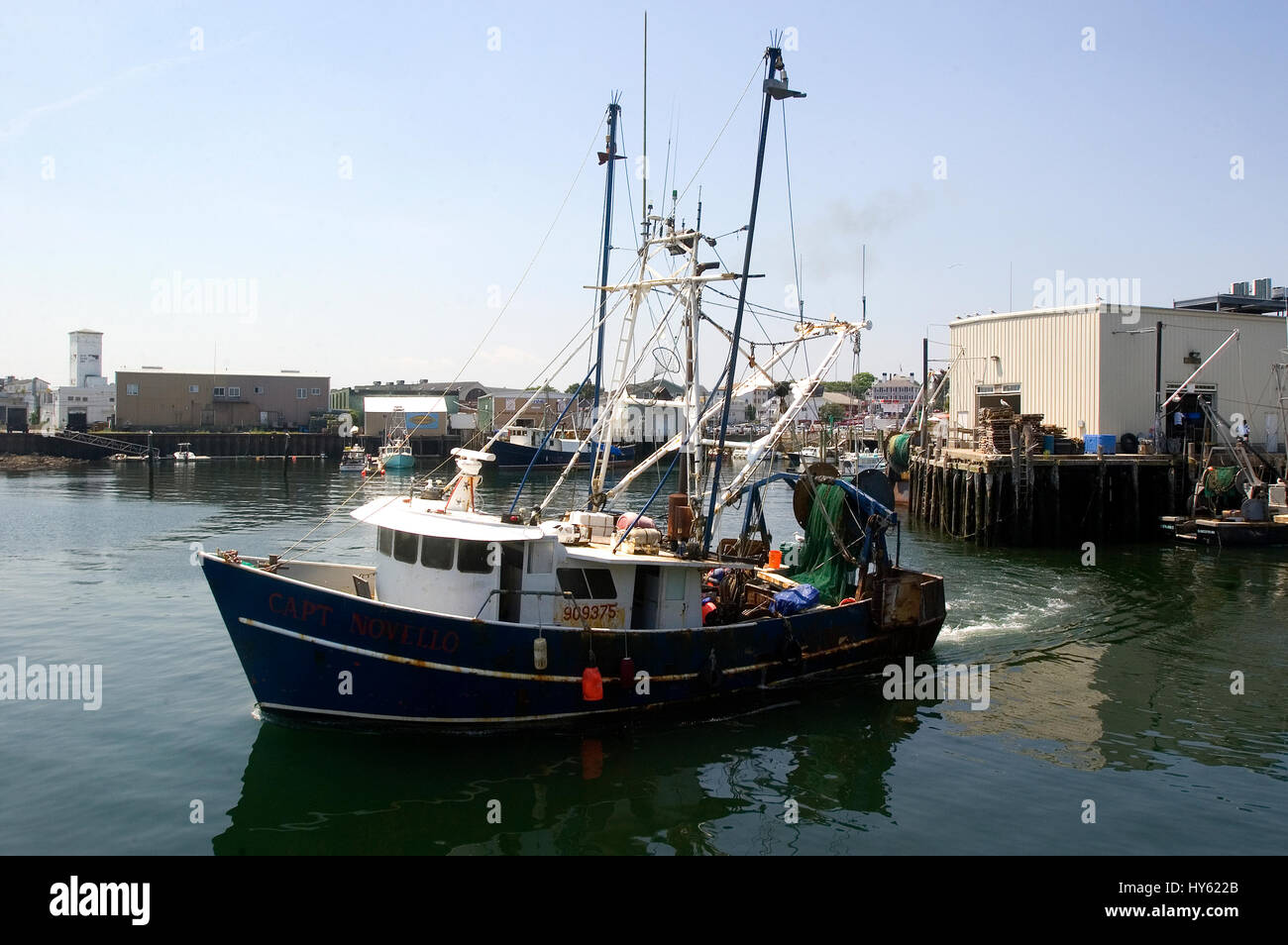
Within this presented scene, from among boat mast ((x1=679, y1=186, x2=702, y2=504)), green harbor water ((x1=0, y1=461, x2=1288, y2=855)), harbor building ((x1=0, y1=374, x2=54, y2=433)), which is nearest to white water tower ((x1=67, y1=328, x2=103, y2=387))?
harbor building ((x1=0, y1=374, x2=54, y2=433))

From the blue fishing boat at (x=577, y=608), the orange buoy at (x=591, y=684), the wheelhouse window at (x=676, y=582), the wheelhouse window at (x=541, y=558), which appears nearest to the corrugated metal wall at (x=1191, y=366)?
the blue fishing boat at (x=577, y=608)

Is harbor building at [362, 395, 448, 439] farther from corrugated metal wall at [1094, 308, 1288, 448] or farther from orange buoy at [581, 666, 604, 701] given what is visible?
orange buoy at [581, 666, 604, 701]

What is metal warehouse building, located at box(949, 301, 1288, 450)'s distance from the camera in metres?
35.9

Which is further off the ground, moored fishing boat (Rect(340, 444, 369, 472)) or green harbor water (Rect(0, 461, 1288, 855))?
moored fishing boat (Rect(340, 444, 369, 472))

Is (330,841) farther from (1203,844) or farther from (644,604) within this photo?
(1203,844)

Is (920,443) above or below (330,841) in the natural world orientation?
above

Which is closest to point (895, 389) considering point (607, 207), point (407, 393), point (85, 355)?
point (407, 393)

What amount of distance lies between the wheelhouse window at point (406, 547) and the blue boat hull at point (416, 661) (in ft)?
4.14

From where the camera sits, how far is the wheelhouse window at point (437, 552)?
513 inches

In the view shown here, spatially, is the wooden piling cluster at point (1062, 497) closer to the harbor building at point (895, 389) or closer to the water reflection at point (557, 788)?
the water reflection at point (557, 788)

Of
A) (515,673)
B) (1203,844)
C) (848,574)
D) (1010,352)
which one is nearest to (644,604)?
(515,673)

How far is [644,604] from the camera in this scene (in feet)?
47.6

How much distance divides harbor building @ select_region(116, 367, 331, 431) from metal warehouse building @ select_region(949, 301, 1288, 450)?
219 feet
